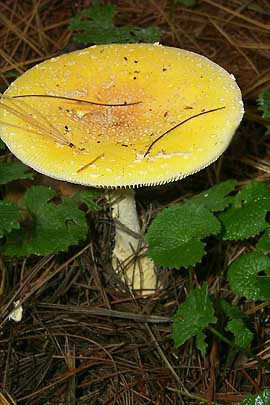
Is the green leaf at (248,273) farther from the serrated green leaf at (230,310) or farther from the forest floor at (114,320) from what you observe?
the forest floor at (114,320)

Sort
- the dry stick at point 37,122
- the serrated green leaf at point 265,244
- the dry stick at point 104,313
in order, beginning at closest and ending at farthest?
the dry stick at point 37,122, the serrated green leaf at point 265,244, the dry stick at point 104,313

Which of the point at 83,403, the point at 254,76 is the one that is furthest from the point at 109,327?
the point at 254,76

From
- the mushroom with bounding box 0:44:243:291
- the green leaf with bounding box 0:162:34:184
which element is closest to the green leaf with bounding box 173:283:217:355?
the mushroom with bounding box 0:44:243:291

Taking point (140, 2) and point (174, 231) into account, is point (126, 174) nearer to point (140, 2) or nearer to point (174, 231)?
point (174, 231)

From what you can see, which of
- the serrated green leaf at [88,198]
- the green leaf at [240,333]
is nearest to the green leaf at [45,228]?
the serrated green leaf at [88,198]

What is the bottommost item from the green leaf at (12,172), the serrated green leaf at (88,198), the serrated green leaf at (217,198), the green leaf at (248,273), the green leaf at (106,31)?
the green leaf at (248,273)

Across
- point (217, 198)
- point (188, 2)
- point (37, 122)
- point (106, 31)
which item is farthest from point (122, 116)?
point (188, 2)

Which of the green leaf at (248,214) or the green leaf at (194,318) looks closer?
the green leaf at (194,318)
